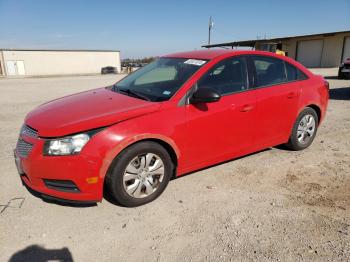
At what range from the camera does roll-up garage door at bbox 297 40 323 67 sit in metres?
33.2

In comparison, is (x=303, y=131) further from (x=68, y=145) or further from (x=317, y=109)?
(x=68, y=145)

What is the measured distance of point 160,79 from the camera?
13.7 ft

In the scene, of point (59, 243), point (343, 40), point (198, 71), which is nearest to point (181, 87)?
point (198, 71)

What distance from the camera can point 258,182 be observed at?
12.9ft

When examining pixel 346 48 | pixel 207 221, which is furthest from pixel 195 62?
pixel 346 48

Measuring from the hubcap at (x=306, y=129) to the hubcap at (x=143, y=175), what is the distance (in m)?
2.62

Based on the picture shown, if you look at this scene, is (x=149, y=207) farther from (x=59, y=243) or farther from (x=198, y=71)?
(x=198, y=71)

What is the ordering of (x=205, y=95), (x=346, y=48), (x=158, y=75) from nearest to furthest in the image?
(x=205, y=95), (x=158, y=75), (x=346, y=48)

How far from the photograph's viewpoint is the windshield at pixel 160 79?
3592 millimetres

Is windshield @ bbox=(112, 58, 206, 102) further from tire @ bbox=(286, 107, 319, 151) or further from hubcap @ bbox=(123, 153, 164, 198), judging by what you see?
tire @ bbox=(286, 107, 319, 151)

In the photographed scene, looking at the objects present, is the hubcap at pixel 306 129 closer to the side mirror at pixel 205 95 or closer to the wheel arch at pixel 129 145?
the side mirror at pixel 205 95

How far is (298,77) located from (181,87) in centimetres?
220

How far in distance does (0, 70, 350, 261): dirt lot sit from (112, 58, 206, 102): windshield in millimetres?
1190

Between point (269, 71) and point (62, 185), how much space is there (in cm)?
312
